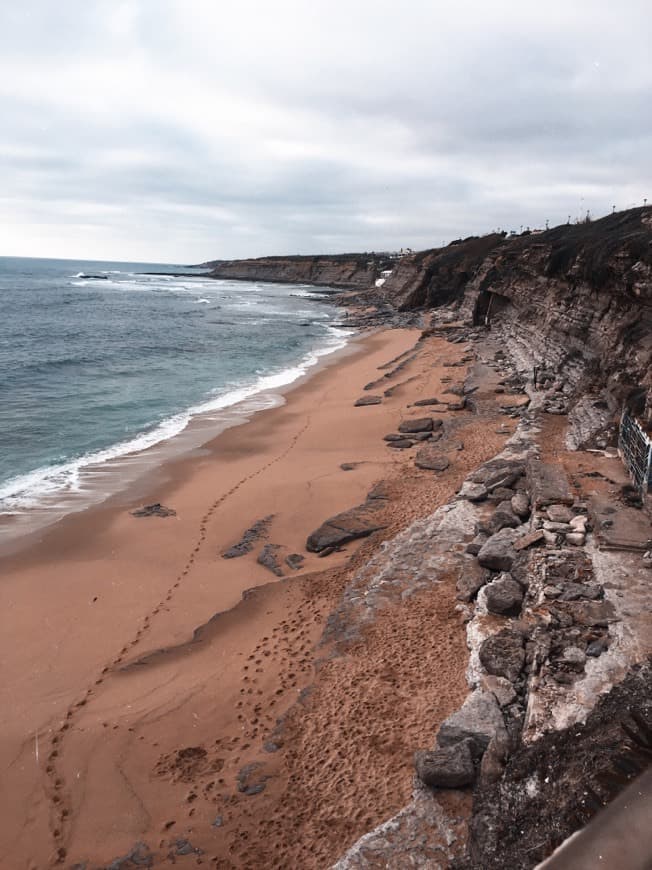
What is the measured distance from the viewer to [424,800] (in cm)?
491

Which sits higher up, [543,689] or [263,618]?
[543,689]

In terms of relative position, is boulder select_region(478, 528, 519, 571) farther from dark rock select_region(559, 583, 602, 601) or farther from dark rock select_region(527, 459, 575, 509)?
dark rock select_region(559, 583, 602, 601)

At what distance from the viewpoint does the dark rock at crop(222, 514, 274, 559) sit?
1071 centimetres

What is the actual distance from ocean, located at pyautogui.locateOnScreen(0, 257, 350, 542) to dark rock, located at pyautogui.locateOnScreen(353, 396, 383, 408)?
3.89m

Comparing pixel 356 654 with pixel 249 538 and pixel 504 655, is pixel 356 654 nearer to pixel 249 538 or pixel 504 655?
pixel 504 655

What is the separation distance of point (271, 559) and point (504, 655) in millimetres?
4972

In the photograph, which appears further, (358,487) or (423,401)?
(423,401)

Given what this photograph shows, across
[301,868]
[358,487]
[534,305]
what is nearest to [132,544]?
[358,487]

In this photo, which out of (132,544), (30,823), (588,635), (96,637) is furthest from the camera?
(132,544)

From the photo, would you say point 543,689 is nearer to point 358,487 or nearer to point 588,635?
point 588,635

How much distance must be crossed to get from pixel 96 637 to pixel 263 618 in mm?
2544

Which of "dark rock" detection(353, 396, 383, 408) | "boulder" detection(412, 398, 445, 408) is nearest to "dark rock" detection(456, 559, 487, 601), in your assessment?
"boulder" detection(412, 398, 445, 408)

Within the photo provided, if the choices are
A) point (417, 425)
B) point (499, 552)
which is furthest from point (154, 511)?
point (417, 425)

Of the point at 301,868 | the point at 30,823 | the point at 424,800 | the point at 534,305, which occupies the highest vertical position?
the point at 534,305
